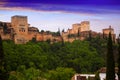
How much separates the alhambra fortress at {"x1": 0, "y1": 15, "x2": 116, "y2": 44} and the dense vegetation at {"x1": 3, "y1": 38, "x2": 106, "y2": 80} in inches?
320

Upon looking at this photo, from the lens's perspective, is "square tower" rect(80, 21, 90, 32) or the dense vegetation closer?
the dense vegetation

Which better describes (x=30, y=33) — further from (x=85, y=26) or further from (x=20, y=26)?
(x=85, y=26)

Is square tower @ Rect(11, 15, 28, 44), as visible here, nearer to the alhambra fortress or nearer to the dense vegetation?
the alhambra fortress

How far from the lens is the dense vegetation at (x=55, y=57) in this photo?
53.3 m

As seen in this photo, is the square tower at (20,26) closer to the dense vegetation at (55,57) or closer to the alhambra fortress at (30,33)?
the alhambra fortress at (30,33)

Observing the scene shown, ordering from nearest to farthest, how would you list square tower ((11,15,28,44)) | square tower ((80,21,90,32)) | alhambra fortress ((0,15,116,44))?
alhambra fortress ((0,15,116,44))
square tower ((11,15,28,44))
square tower ((80,21,90,32))

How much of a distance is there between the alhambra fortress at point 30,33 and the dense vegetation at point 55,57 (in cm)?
812

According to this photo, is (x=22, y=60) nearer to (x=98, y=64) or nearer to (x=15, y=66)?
(x=15, y=66)

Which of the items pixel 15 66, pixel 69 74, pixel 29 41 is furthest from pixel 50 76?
pixel 29 41

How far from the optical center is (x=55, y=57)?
5894cm

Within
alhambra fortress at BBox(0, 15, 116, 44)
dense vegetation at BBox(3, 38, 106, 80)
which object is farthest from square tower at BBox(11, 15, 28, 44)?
dense vegetation at BBox(3, 38, 106, 80)

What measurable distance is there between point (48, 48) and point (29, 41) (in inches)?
341

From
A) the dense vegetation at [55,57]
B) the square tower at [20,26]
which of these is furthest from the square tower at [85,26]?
the dense vegetation at [55,57]

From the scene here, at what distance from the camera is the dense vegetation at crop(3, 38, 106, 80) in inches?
2099
